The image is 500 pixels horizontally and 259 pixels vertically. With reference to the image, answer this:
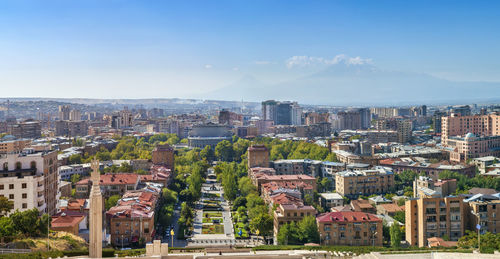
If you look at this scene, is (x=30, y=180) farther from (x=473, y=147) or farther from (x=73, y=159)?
(x=473, y=147)

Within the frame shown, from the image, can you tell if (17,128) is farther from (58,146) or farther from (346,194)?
(346,194)

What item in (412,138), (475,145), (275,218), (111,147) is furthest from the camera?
(412,138)

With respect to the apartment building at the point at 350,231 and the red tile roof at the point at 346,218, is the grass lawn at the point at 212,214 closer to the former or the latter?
the red tile roof at the point at 346,218

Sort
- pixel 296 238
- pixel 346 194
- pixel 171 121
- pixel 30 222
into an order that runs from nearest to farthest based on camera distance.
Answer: pixel 30 222 → pixel 296 238 → pixel 346 194 → pixel 171 121

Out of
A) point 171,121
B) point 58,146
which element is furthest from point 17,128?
point 171,121

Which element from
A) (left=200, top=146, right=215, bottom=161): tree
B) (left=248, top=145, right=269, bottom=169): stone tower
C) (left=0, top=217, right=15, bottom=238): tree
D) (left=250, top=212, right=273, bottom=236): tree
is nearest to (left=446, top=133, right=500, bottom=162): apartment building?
(left=248, top=145, right=269, bottom=169): stone tower

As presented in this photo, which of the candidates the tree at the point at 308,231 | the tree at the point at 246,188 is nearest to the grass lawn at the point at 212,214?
the tree at the point at 246,188

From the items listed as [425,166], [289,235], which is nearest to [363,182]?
[425,166]

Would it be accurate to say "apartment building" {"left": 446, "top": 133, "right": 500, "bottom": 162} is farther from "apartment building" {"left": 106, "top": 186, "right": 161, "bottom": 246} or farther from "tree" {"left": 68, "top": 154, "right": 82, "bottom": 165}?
"tree" {"left": 68, "top": 154, "right": 82, "bottom": 165}
